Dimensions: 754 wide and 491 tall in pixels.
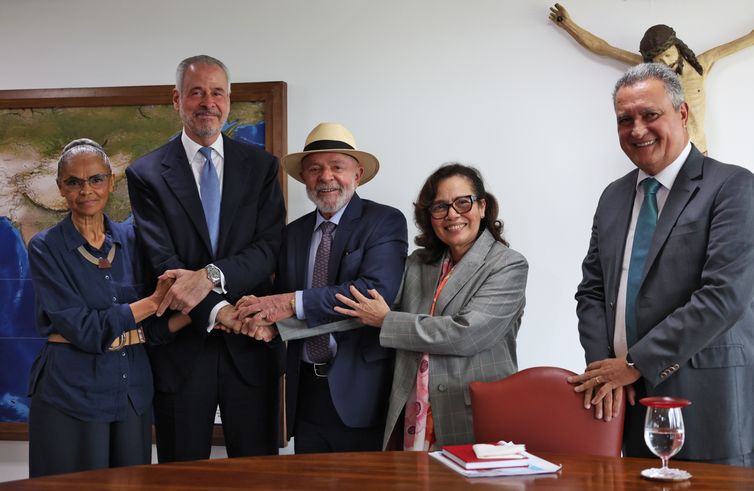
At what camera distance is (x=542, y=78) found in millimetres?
3828

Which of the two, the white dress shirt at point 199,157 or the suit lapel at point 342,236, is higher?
the white dress shirt at point 199,157

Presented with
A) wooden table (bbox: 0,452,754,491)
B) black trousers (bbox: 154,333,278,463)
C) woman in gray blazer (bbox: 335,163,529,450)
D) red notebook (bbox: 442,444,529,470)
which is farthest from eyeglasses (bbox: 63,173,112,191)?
red notebook (bbox: 442,444,529,470)

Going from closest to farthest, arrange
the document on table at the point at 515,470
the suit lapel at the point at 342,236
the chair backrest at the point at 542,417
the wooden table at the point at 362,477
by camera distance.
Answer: the wooden table at the point at 362,477
the document on table at the point at 515,470
the chair backrest at the point at 542,417
the suit lapel at the point at 342,236

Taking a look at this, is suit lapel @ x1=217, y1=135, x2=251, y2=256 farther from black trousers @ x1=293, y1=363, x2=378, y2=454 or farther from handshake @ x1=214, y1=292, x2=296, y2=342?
black trousers @ x1=293, y1=363, x2=378, y2=454

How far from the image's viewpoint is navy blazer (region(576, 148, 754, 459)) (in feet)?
7.11

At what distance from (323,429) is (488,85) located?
2.00 metres

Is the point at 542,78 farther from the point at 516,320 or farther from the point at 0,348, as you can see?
the point at 0,348

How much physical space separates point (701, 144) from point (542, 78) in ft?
2.70

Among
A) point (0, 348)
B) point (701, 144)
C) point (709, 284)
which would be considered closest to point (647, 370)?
point (709, 284)

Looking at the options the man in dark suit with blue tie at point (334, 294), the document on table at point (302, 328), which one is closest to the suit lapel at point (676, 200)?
the man in dark suit with blue tie at point (334, 294)

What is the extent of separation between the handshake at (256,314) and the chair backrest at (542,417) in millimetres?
813

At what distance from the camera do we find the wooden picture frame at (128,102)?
3.93m

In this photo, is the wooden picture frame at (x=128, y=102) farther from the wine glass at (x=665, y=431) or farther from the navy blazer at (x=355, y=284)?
the wine glass at (x=665, y=431)

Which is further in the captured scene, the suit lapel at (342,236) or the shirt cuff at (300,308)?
the suit lapel at (342,236)
